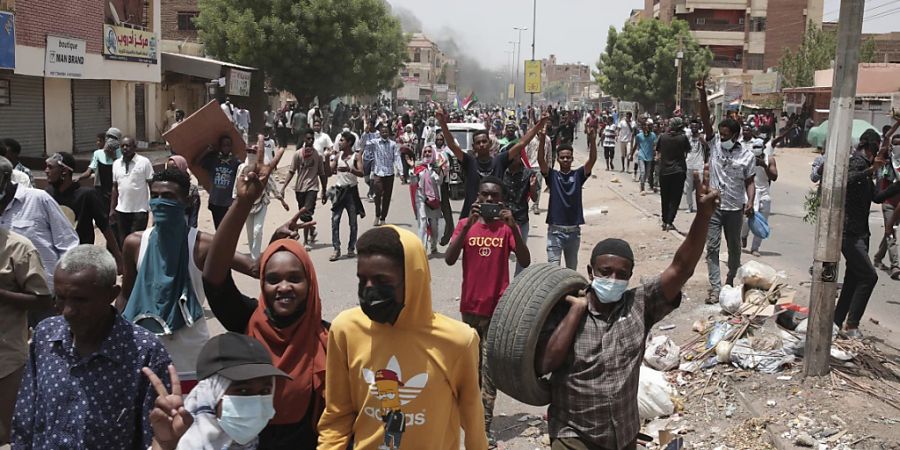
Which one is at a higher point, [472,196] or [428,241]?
[472,196]

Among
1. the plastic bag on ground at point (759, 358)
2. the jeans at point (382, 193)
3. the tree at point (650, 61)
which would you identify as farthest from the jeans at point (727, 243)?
the tree at point (650, 61)

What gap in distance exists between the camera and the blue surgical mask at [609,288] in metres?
3.62

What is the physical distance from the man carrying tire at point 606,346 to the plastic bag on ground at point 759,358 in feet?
10.9

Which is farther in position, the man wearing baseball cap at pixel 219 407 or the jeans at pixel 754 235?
the jeans at pixel 754 235

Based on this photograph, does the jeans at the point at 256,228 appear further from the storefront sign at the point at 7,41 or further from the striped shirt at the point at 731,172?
the storefront sign at the point at 7,41

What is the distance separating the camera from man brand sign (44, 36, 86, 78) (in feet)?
77.3

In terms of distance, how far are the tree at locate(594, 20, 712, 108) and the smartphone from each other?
187ft

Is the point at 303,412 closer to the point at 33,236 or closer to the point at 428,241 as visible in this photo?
the point at 33,236

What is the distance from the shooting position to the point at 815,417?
5.73 meters

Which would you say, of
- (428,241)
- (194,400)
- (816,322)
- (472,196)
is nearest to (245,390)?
(194,400)

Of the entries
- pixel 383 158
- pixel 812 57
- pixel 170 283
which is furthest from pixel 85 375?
pixel 812 57

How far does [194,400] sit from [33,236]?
11.2ft

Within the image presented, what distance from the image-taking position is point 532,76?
155 ft

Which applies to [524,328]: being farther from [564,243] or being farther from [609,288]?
[564,243]
